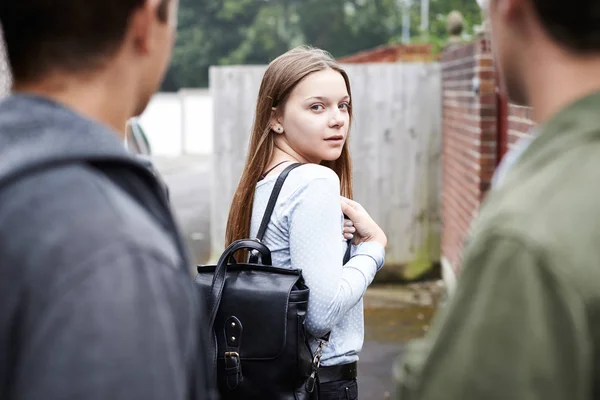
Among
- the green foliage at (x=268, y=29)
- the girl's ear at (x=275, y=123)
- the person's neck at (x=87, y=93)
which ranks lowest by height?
the girl's ear at (x=275, y=123)

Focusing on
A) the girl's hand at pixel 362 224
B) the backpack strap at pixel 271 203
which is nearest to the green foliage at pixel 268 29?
the girl's hand at pixel 362 224

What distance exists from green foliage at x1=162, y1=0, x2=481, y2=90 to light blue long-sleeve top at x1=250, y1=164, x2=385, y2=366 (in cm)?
5227

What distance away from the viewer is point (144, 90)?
1.44m

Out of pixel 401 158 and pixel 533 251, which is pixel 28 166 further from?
pixel 401 158

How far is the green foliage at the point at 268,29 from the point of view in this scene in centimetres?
5538

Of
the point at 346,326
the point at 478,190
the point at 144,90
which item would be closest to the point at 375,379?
the point at 478,190

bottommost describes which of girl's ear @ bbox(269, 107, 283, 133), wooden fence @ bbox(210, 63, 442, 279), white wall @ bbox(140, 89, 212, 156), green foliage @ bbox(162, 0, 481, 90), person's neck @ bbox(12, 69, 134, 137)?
white wall @ bbox(140, 89, 212, 156)

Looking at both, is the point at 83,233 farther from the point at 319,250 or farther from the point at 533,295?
the point at 319,250

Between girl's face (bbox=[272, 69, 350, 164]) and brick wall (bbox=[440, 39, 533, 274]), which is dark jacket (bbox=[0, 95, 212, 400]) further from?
brick wall (bbox=[440, 39, 533, 274])

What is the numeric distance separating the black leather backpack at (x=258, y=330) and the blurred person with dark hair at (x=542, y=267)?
1257 millimetres

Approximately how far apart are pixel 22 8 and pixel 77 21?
8 centimetres

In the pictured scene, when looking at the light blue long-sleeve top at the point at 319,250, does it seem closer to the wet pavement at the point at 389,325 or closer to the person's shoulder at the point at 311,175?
the person's shoulder at the point at 311,175

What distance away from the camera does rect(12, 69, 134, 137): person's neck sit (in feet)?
4.29

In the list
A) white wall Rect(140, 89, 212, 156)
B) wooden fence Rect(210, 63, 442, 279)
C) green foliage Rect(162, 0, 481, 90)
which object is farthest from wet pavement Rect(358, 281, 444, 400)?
green foliage Rect(162, 0, 481, 90)
